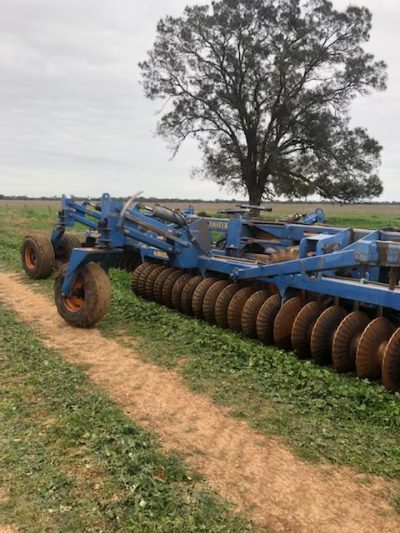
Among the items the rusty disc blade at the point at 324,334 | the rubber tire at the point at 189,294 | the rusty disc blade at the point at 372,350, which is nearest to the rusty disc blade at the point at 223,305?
the rubber tire at the point at 189,294

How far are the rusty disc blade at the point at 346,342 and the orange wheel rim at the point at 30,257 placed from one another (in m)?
7.28

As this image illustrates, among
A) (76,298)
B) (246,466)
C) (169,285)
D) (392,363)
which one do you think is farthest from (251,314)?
(246,466)

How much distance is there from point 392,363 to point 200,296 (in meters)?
3.17

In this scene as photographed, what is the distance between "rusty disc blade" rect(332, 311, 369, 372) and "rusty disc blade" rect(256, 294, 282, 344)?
111cm

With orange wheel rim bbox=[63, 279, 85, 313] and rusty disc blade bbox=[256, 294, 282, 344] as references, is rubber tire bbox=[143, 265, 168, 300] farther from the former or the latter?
rusty disc blade bbox=[256, 294, 282, 344]

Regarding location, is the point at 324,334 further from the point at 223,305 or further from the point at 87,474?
the point at 87,474

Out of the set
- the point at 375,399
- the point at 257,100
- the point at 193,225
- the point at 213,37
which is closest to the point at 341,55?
the point at 257,100

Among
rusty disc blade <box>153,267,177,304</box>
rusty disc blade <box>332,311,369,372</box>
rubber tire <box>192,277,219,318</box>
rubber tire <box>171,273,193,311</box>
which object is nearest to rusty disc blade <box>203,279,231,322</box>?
rubber tire <box>192,277,219,318</box>

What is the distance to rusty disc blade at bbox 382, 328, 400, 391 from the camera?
4.43m

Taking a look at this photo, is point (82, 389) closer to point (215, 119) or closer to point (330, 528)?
point (330, 528)

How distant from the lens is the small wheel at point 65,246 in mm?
11195

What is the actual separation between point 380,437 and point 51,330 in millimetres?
4216

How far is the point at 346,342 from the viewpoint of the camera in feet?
16.3

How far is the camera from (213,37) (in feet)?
77.9
